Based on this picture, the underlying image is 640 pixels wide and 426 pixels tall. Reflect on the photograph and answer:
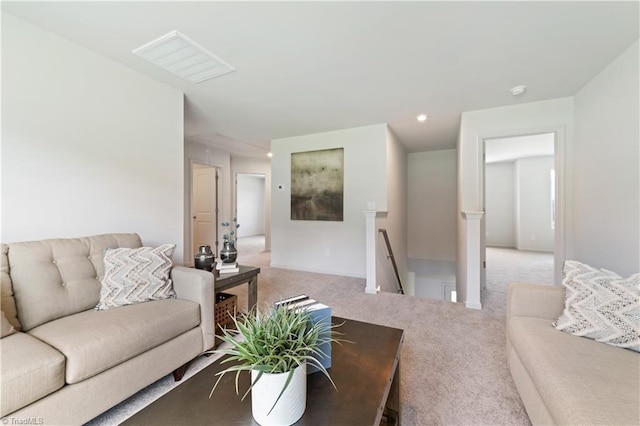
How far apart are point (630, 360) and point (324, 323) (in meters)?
1.37

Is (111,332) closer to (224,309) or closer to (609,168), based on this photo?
(224,309)

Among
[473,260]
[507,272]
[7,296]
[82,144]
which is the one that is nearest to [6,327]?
[7,296]

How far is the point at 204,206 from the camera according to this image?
591 cm

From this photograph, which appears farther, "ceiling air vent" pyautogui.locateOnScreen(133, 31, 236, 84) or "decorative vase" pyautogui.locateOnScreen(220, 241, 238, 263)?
"decorative vase" pyautogui.locateOnScreen(220, 241, 238, 263)

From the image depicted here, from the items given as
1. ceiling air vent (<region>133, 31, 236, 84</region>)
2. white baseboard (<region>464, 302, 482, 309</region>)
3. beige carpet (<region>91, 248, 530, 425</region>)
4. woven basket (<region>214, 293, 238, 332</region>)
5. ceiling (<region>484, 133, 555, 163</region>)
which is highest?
ceiling (<region>484, 133, 555, 163</region>)

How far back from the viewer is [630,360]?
114 centimetres

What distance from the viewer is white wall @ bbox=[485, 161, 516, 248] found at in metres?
7.09

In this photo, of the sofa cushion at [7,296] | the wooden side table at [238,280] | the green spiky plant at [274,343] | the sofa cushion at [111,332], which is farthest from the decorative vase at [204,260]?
the green spiky plant at [274,343]

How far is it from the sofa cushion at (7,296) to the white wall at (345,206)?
3535 mm

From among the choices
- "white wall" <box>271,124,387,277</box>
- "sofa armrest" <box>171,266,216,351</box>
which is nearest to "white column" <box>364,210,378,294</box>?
"white wall" <box>271,124,387,277</box>

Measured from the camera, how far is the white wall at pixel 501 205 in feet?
23.3

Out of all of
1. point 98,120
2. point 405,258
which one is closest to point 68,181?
point 98,120

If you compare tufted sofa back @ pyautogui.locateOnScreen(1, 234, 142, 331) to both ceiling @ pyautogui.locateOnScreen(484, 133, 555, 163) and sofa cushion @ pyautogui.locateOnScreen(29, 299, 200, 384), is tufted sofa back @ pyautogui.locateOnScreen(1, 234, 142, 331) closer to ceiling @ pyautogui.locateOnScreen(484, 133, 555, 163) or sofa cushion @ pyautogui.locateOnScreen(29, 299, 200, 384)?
sofa cushion @ pyautogui.locateOnScreen(29, 299, 200, 384)

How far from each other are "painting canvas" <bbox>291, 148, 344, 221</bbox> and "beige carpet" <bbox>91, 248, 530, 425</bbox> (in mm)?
1462
